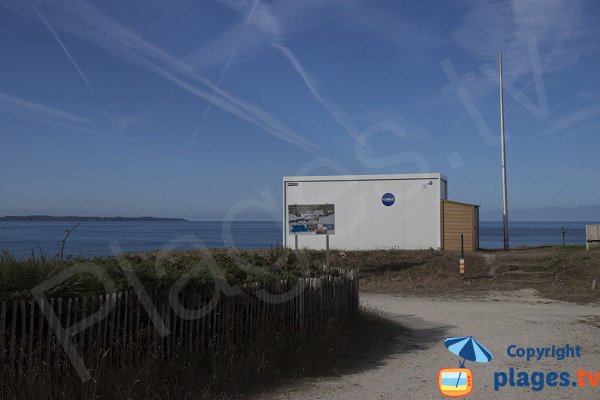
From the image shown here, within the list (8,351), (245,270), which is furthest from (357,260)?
(8,351)

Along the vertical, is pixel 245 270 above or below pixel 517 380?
above

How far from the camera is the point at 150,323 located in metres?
7.03

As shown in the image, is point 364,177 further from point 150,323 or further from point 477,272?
point 150,323

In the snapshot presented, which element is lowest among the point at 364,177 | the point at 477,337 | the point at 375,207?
the point at 477,337

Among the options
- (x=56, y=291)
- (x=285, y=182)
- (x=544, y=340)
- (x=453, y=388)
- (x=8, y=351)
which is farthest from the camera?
(x=285, y=182)

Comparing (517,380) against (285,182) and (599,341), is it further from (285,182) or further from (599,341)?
(285,182)

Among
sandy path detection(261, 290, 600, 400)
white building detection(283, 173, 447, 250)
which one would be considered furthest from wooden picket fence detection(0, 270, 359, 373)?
white building detection(283, 173, 447, 250)

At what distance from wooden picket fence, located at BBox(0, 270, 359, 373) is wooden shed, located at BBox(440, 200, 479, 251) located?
732 inches

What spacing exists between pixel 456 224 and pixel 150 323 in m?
22.2

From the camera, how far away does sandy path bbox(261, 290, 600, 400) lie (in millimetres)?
7023

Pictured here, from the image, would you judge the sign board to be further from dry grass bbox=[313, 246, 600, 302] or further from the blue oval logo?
the blue oval logo

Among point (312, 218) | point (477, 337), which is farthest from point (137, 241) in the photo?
point (477, 337)

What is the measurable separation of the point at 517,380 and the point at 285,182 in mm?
22141

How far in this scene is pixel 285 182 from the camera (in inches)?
1150
